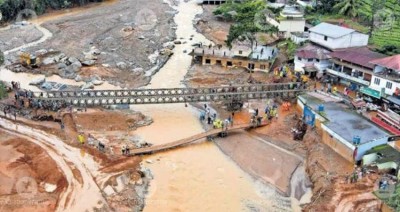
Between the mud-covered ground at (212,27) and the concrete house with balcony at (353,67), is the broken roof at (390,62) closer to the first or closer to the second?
the concrete house with balcony at (353,67)

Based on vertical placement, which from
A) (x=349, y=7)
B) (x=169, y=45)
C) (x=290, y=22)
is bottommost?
(x=169, y=45)

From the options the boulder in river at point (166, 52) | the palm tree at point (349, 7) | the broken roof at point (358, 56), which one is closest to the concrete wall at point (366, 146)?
the broken roof at point (358, 56)

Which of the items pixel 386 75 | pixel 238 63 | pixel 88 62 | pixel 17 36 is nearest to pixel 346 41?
pixel 386 75

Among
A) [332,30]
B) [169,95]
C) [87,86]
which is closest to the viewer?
[169,95]

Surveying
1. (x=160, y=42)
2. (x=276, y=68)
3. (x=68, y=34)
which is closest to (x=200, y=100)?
(x=276, y=68)

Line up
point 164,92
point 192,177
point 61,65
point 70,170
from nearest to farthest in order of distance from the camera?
point 70,170
point 192,177
point 164,92
point 61,65

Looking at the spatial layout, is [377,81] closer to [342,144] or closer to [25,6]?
[342,144]

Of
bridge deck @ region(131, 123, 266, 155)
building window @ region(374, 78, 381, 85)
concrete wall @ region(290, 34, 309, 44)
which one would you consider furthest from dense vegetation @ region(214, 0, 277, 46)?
building window @ region(374, 78, 381, 85)
